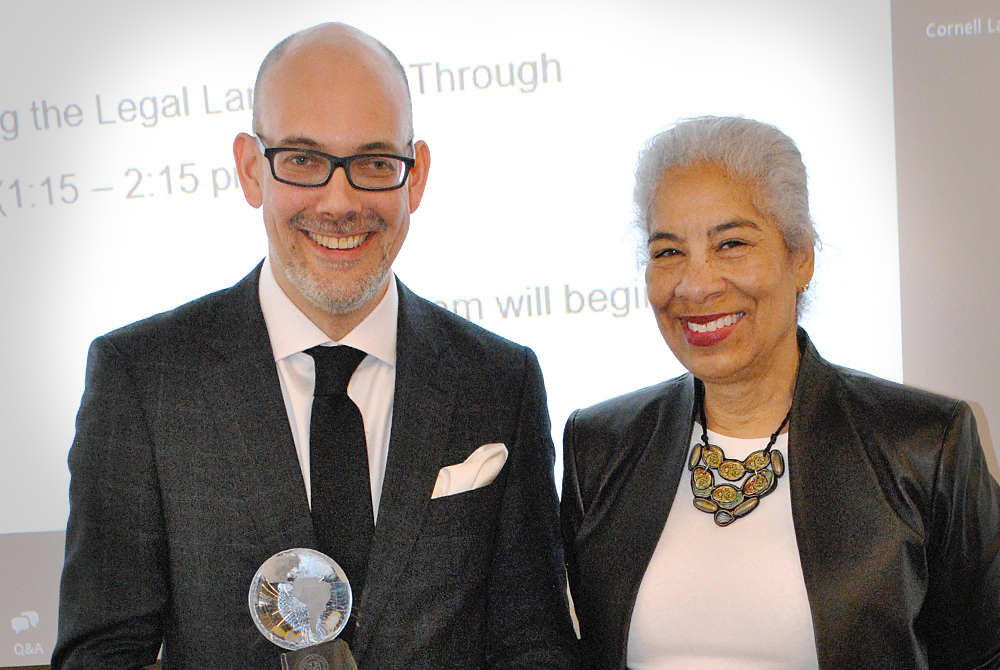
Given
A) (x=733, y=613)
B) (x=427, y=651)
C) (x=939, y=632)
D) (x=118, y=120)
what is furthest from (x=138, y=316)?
(x=939, y=632)

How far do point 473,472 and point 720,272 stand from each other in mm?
629

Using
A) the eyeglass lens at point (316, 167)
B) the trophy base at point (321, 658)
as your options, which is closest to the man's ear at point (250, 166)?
the eyeglass lens at point (316, 167)

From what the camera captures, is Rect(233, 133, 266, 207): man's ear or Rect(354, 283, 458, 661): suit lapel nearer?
Rect(354, 283, 458, 661): suit lapel

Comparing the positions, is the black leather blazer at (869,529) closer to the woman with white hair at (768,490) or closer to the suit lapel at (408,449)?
the woman with white hair at (768,490)

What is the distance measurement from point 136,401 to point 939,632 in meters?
1.63

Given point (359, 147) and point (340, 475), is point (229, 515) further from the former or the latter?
point (359, 147)

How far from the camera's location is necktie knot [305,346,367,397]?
1731 millimetres

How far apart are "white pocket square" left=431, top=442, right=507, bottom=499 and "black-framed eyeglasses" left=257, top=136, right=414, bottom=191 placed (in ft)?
1.82

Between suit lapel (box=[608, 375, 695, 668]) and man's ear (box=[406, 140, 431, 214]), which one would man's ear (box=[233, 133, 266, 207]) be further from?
suit lapel (box=[608, 375, 695, 668])

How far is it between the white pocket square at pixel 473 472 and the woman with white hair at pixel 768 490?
296mm

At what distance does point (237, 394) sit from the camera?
1690mm

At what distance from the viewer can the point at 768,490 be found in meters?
1.80

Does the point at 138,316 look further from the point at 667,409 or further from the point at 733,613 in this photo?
the point at 733,613

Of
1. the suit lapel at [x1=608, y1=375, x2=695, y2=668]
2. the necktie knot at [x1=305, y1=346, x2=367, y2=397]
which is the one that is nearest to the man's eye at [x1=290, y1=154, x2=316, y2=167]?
the necktie knot at [x1=305, y1=346, x2=367, y2=397]
